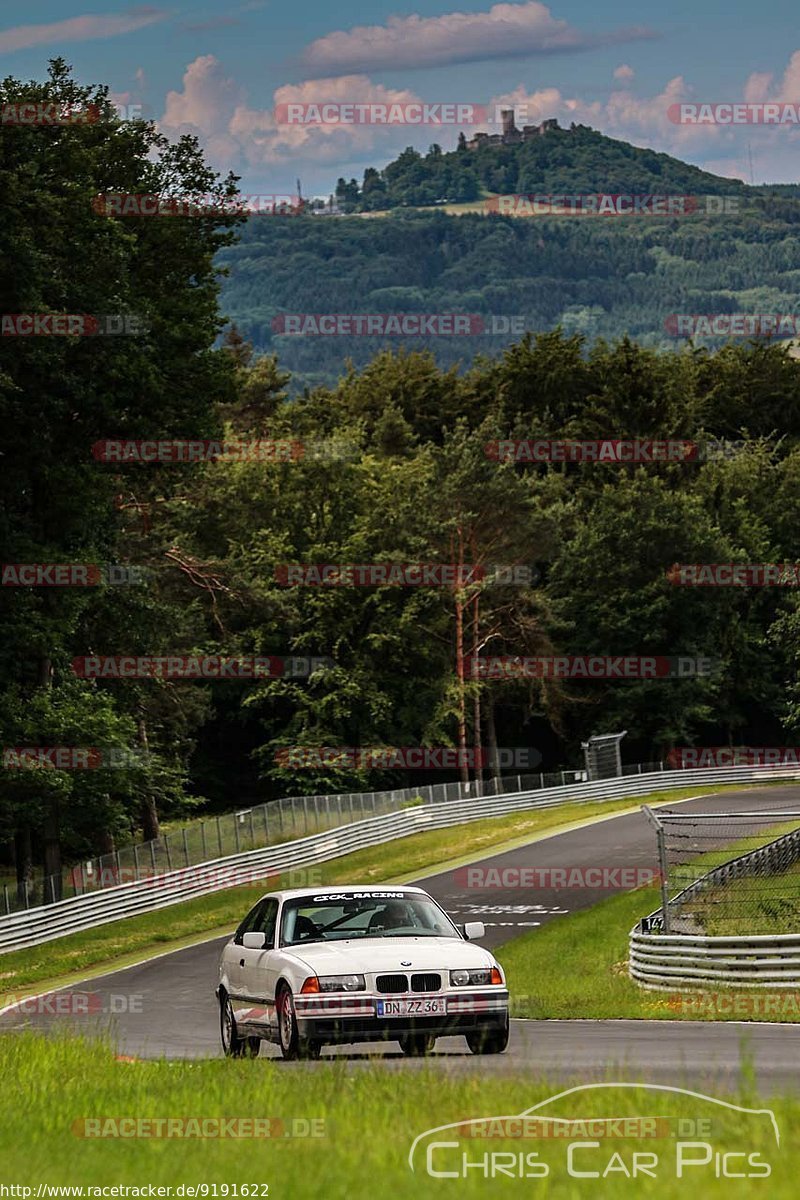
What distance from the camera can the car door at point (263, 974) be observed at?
563 inches

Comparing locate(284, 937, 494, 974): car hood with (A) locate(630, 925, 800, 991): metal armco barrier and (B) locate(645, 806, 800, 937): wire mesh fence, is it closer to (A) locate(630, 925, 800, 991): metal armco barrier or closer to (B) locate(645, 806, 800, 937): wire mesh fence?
(A) locate(630, 925, 800, 991): metal armco barrier

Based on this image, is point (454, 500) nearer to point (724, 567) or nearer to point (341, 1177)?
point (724, 567)

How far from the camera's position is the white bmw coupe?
13383 mm

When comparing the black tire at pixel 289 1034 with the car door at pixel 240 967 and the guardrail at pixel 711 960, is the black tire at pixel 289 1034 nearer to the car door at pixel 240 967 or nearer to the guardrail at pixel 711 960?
the car door at pixel 240 967

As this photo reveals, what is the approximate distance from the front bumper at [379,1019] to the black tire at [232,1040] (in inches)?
61.8

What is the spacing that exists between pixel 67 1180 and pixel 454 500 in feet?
240

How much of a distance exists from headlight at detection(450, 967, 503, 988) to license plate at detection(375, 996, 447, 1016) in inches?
7.1

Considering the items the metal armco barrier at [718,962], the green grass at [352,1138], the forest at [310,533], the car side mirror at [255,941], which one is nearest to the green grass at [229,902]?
the forest at [310,533]

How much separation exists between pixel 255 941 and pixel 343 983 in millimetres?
1574

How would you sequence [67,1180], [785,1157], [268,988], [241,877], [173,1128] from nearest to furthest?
[785,1157] < [67,1180] < [173,1128] < [268,988] < [241,877]

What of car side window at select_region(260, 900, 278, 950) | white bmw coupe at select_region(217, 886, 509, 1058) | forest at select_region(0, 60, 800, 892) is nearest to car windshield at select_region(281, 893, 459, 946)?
white bmw coupe at select_region(217, 886, 509, 1058)

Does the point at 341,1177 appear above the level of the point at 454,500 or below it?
above

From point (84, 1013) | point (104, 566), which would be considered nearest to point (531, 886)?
point (104, 566)

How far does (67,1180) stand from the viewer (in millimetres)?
6852
